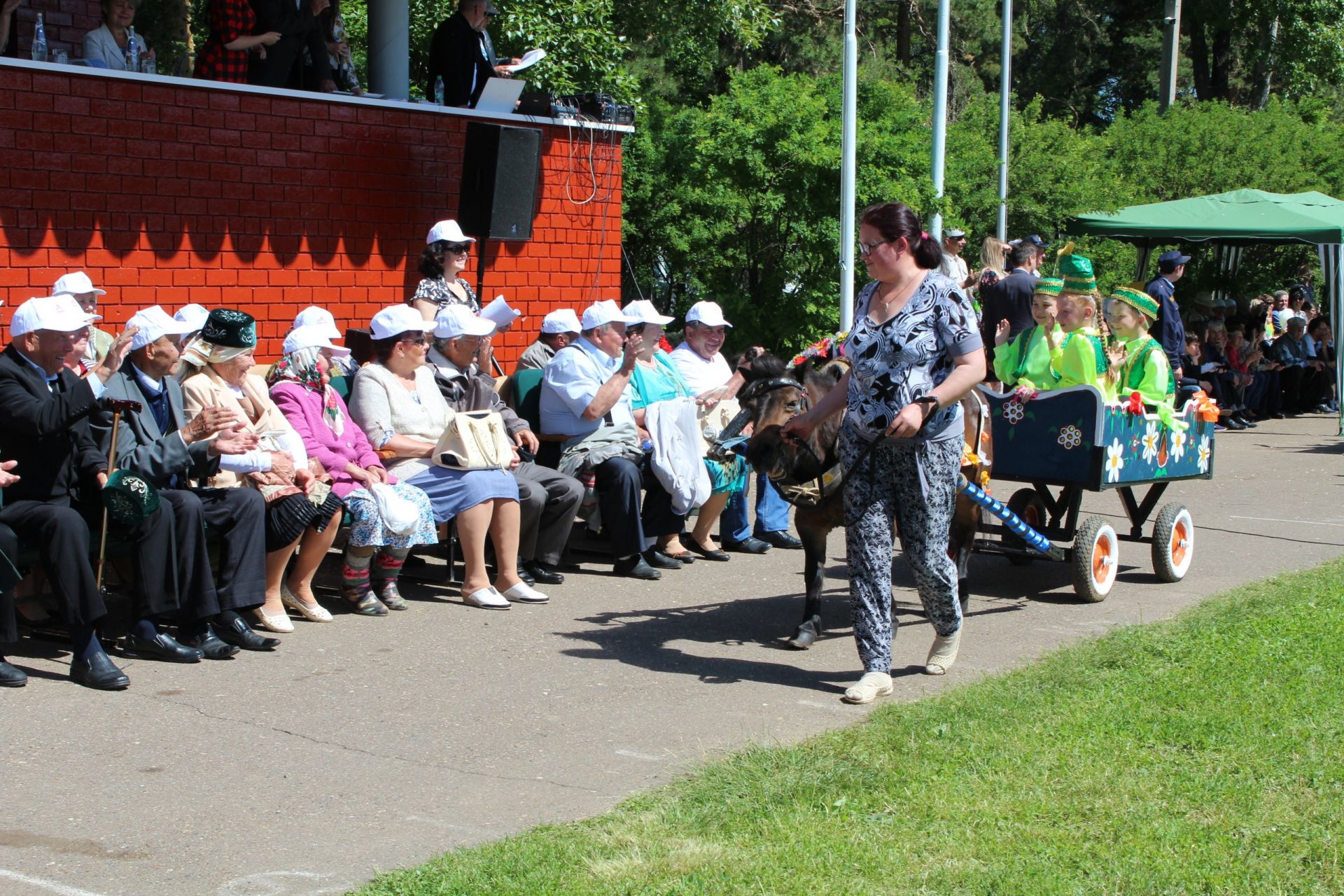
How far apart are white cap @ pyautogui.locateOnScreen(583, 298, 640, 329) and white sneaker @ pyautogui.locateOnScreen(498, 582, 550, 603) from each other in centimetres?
193

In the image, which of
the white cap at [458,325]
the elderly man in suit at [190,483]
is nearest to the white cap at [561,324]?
the white cap at [458,325]

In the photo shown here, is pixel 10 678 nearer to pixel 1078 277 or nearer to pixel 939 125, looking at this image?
pixel 1078 277

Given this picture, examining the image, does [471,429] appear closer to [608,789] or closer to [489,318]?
[489,318]

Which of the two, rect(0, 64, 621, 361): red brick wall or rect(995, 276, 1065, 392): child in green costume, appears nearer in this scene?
rect(995, 276, 1065, 392): child in green costume

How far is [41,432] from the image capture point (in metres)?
6.59

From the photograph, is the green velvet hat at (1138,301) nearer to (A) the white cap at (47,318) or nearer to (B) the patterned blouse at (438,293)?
(B) the patterned blouse at (438,293)

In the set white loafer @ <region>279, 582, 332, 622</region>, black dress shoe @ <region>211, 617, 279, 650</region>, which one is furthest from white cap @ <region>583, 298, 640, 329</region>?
black dress shoe @ <region>211, 617, 279, 650</region>

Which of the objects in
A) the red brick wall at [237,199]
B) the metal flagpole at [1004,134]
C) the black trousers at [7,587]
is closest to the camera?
the black trousers at [7,587]

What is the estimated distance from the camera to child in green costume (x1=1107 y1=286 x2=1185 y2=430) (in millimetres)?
9125

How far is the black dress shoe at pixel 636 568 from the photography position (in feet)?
30.6

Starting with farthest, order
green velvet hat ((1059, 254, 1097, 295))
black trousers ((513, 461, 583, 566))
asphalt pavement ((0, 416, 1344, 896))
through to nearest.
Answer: green velvet hat ((1059, 254, 1097, 295))
black trousers ((513, 461, 583, 566))
asphalt pavement ((0, 416, 1344, 896))

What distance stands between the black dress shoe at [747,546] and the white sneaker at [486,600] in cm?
228

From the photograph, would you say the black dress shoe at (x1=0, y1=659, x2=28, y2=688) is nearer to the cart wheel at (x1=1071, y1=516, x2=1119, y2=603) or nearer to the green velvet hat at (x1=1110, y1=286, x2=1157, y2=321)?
the cart wheel at (x1=1071, y1=516, x2=1119, y2=603)

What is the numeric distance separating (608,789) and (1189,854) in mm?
1977
